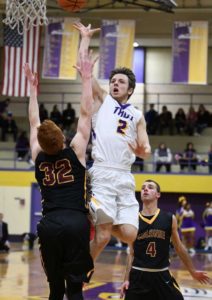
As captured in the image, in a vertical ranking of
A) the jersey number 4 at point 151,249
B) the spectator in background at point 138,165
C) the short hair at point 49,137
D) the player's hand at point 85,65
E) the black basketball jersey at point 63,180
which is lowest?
the spectator in background at point 138,165

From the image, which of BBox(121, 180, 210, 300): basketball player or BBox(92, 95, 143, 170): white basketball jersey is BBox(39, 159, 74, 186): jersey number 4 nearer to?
BBox(92, 95, 143, 170): white basketball jersey

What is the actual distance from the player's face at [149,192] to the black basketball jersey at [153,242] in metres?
0.22

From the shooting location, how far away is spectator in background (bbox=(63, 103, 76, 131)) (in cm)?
2547

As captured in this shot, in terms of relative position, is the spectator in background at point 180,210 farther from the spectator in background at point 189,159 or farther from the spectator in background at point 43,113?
the spectator in background at point 43,113

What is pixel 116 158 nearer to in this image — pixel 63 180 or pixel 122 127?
pixel 122 127

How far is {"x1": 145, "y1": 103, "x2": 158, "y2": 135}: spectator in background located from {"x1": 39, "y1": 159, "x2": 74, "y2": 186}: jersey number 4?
2023 centimetres

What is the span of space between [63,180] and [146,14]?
20.9 m

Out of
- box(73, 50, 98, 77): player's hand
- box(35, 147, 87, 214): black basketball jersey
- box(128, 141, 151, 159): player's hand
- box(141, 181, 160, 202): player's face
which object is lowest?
box(141, 181, 160, 202): player's face

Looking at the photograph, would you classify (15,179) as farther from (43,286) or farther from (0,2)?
(43,286)

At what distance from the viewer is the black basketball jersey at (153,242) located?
7.17 meters

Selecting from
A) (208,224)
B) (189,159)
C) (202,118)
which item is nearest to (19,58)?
(189,159)

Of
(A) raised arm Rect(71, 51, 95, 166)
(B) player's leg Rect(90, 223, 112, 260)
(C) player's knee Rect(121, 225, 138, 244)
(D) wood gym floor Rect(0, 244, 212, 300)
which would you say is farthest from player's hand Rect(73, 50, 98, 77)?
(D) wood gym floor Rect(0, 244, 212, 300)

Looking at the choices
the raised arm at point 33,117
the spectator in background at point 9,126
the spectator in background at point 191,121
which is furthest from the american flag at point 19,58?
the raised arm at point 33,117

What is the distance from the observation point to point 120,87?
5910 mm
